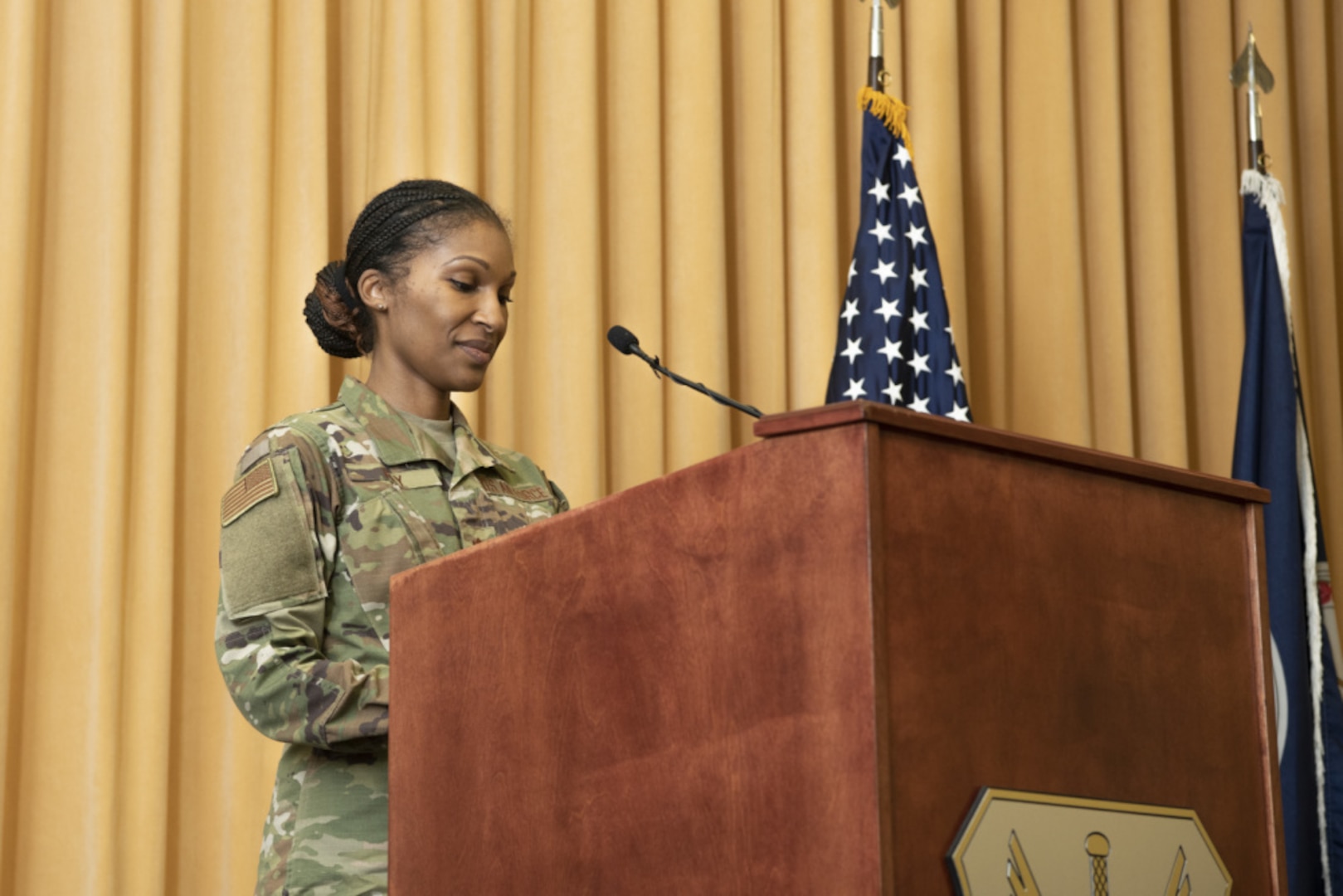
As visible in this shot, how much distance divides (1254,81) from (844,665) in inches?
110

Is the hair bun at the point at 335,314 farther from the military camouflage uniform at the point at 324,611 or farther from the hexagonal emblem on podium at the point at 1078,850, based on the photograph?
the hexagonal emblem on podium at the point at 1078,850

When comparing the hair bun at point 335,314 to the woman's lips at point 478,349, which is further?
the hair bun at point 335,314

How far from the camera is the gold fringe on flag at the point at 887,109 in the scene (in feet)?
9.72

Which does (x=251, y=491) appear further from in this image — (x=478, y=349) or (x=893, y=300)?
(x=893, y=300)

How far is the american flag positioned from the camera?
112 inches

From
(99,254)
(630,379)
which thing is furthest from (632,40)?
(99,254)

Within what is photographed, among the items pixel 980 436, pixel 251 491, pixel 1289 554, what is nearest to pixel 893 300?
pixel 1289 554

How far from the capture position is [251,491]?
1.62 meters

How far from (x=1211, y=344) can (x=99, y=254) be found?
96.0 inches

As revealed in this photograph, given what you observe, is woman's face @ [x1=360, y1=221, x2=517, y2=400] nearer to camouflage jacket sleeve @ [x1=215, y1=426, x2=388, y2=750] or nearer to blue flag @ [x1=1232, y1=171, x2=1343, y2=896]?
camouflage jacket sleeve @ [x1=215, y1=426, x2=388, y2=750]

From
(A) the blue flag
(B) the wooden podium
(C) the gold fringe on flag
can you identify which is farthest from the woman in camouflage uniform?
(A) the blue flag

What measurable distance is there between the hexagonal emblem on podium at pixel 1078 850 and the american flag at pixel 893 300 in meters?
1.76

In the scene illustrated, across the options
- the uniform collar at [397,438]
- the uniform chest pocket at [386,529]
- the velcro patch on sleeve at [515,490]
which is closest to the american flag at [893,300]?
the velcro patch on sleeve at [515,490]

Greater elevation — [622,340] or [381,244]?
[381,244]
